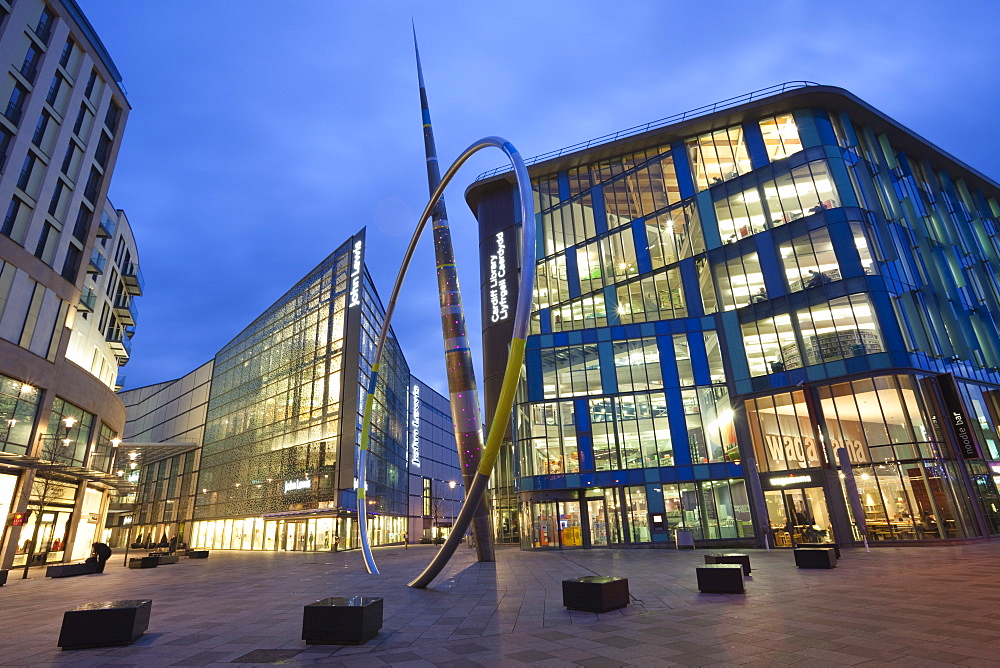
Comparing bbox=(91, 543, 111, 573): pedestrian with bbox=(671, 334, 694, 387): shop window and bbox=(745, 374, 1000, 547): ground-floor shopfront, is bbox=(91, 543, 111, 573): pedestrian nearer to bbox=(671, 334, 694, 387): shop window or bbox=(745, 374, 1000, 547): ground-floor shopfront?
bbox=(671, 334, 694, 387): shop window

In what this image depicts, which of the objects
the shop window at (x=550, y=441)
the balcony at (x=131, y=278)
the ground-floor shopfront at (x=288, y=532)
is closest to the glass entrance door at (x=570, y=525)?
the shop window at (x=550, y=441)

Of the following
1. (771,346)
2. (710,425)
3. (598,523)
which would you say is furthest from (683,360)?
(598,523)

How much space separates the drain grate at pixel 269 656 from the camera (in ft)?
25.2

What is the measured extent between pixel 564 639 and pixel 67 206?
131 feet

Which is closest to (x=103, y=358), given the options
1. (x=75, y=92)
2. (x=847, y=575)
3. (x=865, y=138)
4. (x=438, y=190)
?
(x=75, y=92)

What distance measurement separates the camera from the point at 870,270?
108 feet

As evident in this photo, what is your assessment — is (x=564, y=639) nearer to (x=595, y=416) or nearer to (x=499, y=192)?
(x=595, y=416)

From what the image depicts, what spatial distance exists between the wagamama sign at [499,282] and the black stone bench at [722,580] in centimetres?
3916

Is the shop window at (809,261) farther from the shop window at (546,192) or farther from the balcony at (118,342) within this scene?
the balcony at (118,342)

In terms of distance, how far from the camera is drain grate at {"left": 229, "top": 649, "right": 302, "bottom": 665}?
25.2 ft

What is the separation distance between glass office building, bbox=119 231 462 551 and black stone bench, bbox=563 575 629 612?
41.3m

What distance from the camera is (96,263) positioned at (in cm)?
4141

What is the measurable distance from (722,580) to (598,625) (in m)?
4.88

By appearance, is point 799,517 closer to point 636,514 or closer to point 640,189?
point 636,514
